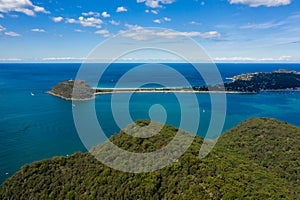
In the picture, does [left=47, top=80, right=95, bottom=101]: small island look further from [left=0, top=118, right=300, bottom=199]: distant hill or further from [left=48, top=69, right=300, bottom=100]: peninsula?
[left=0, top=118, right=300, bottom=199]: distant hill

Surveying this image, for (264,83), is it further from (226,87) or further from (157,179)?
(157,179)

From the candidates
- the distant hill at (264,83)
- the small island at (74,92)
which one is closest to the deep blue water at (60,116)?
the small island at (74,92)

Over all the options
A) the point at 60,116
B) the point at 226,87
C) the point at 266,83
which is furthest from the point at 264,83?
the point at 60,116

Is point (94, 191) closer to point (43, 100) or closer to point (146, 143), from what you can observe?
point (146, 143)

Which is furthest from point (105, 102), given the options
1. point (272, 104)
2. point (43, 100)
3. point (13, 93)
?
point (272, 104)

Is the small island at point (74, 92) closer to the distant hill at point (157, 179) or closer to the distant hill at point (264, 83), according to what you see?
the distant hill at point (264, 83)
